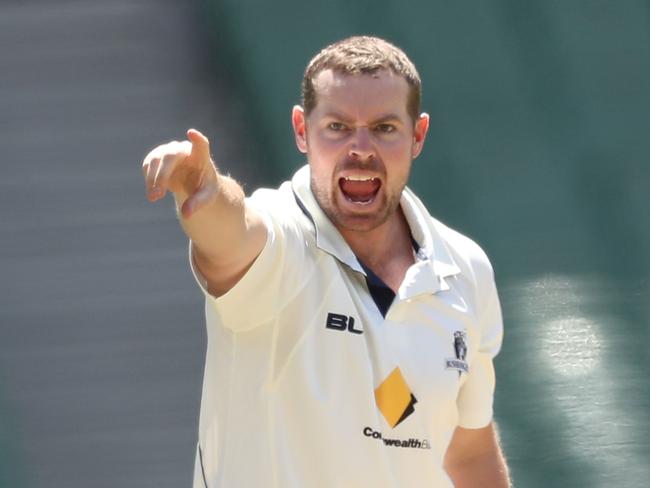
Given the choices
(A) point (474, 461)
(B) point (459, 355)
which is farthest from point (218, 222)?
(A) point (474, 461)

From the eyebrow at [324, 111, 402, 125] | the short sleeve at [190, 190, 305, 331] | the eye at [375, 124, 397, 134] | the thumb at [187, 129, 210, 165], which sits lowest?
the short sleeve at [190, 190, 305, 331]

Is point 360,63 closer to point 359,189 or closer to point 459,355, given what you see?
point 359,189

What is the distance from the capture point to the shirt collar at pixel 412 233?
2.54 m

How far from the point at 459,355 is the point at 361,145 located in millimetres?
446

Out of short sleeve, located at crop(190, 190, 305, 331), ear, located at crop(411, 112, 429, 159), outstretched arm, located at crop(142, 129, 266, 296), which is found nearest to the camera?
outstretched arm, located at crop(142, 129, 266, 296)

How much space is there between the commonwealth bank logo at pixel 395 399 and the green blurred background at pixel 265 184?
4.56 ft

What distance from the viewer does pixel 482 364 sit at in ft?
9.29

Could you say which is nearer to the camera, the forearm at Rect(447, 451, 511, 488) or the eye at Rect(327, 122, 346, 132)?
the eye at Rect(327, 122, 346, 132)

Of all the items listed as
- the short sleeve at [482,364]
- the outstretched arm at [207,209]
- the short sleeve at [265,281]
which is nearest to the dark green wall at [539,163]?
the short sleeve at [482,364]

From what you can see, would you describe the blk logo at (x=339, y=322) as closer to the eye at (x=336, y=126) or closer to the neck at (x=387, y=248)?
the neck at (x=387, y=248)

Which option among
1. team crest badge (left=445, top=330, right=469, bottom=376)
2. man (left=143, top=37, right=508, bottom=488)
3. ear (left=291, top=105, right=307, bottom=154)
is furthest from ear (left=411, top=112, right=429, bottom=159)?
team crest badge (left=445, top=330, right=469, bottom=376)

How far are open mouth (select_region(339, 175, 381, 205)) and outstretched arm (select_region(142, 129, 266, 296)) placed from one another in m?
0.33

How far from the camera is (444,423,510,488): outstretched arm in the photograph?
2945 mm

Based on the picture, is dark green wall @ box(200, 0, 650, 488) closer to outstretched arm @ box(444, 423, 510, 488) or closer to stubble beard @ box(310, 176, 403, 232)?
outstretched arm @ box(444, 423, 510, 488)
